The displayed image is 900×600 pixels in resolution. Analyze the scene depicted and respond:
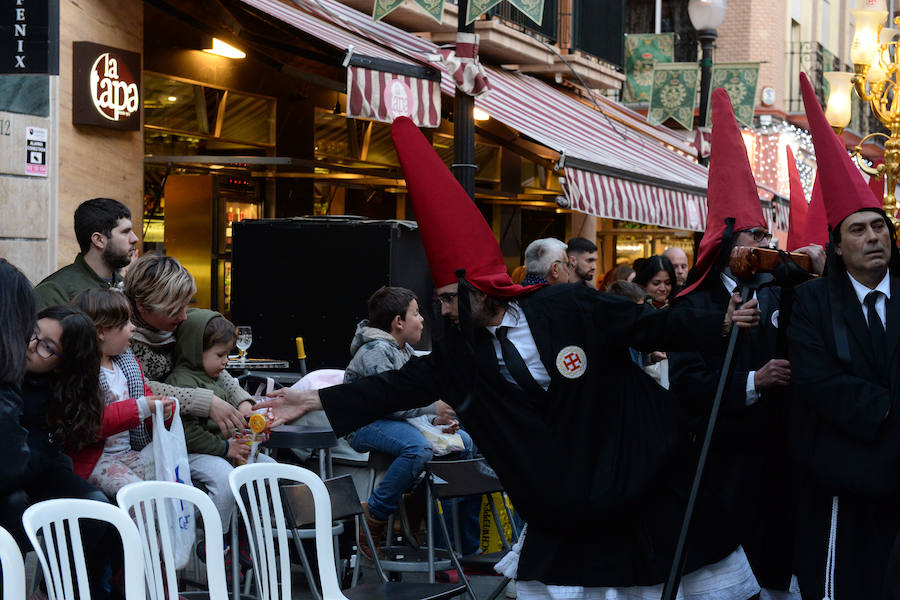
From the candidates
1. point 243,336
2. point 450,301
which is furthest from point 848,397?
point 243,336

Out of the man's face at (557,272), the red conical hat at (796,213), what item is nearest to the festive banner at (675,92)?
the man's face at (557,272)

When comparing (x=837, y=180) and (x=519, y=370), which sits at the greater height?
(x=837, y=180)

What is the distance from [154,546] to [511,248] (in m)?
14.7

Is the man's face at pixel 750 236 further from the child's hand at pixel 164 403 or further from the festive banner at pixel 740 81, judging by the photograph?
the festive banner at pixel 740 81

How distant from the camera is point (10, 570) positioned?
3.40m

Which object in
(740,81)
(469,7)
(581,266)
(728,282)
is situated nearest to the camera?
(728,282)

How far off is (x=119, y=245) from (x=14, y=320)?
2.23m

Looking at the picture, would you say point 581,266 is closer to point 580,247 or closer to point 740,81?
point 580,247

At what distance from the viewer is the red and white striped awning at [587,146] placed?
11.1m

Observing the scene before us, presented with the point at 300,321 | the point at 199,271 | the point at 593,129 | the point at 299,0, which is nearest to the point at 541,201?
the point at 593,129

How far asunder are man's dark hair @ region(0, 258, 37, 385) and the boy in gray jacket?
268 cm

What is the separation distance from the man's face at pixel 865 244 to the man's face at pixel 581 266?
16.0 feet

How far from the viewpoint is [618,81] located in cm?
1905

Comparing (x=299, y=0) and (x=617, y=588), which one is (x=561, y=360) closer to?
(x=617, y=588)
